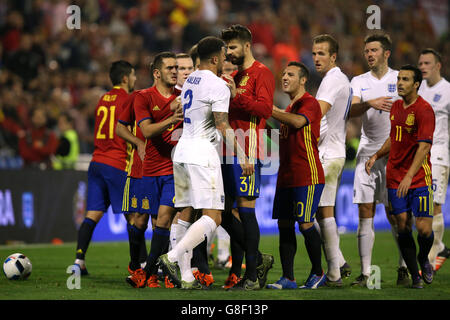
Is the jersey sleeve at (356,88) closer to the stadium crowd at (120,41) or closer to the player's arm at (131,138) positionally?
the player's arm at (131,138)

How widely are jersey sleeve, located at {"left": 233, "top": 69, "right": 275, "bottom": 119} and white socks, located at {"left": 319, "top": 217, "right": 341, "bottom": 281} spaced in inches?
57.6

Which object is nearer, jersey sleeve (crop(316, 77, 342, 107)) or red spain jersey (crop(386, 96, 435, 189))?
red spain jersey (crop(386, 96, 435, 189))

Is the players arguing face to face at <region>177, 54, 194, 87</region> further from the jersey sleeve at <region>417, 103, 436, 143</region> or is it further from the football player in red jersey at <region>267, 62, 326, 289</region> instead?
the jersey sleeve at <region>417, 103, 436, 143</region>

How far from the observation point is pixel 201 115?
22.4 ft

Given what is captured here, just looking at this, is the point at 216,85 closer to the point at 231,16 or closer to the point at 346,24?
the point at 231,16

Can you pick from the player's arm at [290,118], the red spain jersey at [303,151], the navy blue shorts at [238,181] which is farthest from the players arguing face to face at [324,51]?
the navy blue shorts at [238,181]

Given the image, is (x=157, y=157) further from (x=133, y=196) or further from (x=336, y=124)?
(x=336, y=124)

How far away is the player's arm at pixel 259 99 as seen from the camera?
268 inches

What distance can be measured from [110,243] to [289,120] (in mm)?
6919

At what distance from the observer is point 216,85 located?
22.0ft

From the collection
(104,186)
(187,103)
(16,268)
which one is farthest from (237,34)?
(16,268)

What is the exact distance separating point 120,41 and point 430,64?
30.2 ft

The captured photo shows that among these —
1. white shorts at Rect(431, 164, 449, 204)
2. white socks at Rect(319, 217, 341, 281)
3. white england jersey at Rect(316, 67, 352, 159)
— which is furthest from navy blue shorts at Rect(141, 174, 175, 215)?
white shorts at Rect(431, 164, 449, 204)

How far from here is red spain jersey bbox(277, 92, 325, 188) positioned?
285 inches
